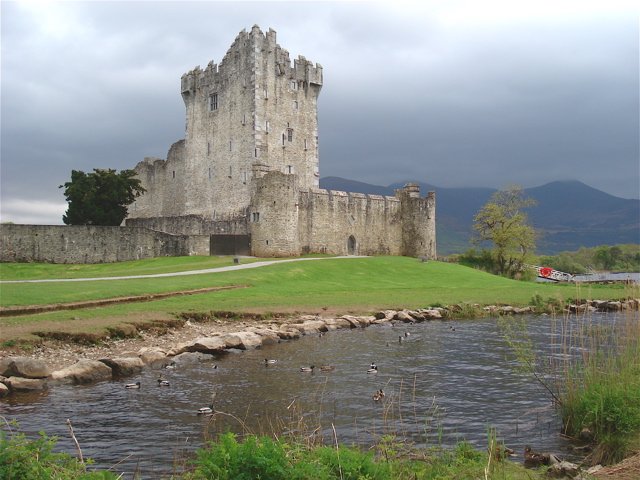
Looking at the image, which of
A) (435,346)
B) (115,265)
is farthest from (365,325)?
(115,265)

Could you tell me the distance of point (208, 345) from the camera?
20969 mm

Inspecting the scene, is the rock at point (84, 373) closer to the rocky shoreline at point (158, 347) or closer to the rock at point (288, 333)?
the rocky shoreline at point (158, 347)

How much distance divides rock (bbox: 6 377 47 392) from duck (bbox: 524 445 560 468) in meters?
11.4

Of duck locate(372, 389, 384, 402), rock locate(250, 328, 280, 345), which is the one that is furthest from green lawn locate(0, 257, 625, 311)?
duck locate(372, 389, 384, 402)

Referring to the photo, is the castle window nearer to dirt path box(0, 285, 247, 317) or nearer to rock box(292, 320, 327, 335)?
dirt path box(0, 285, 247, 317)

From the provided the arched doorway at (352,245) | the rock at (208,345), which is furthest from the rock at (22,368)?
the arched doorway at (352,245)

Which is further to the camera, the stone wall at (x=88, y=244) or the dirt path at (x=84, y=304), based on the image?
the stone wall at (x=88, y=244)

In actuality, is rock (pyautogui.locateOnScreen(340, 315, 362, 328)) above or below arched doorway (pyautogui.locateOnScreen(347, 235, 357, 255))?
below

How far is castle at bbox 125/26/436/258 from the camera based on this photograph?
55781 mm

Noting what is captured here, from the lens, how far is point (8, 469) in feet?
24.7

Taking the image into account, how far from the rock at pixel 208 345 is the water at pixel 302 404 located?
57 cm

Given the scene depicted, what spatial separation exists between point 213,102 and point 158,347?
2003 inches

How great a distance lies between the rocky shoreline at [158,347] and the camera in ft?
52.6

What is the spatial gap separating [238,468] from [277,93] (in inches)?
2349
